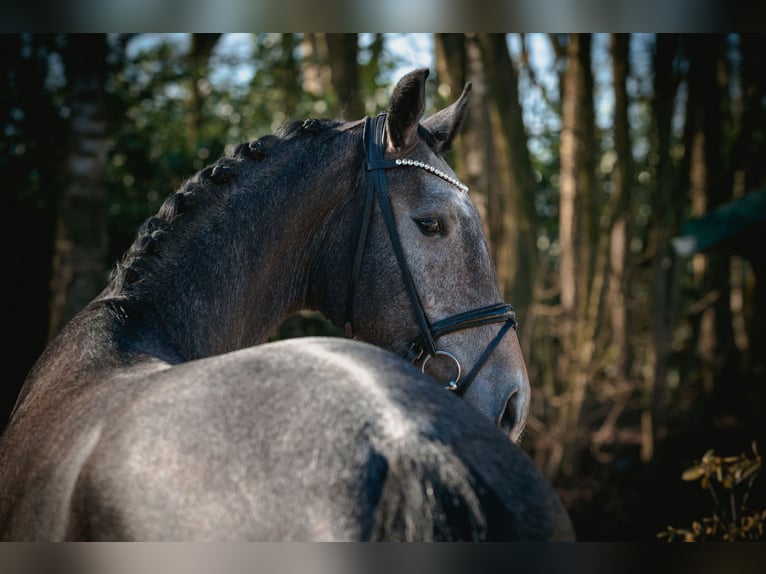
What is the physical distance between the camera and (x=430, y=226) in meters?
2.08

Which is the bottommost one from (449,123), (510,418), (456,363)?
(510,418)

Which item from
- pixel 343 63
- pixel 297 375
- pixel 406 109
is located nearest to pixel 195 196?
pixel 406 109

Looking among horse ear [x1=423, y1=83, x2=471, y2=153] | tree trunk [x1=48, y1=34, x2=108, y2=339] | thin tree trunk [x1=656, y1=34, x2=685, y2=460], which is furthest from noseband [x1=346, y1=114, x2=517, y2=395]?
thin tree trunk [x1=656, y1=34, x2=685, y2=460]

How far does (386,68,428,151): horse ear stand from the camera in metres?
2.08

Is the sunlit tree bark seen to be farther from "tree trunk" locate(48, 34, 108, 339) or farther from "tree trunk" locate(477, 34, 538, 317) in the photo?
"tree trunk" locate(48, 34, 108, 339)

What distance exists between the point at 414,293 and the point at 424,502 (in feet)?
3.36

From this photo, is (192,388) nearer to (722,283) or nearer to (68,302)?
(68,302)

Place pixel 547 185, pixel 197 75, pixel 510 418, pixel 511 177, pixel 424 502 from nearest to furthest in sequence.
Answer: pixel 424 502 < pixel 510 418 < pixel 511 177 < pixel 197 75 < pixel 547 185

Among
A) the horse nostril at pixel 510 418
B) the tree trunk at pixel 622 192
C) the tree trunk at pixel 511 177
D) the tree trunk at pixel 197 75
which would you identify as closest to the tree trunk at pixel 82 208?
the tree trunk at pixel 197 75

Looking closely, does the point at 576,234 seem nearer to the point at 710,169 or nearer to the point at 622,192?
the point at 622,192

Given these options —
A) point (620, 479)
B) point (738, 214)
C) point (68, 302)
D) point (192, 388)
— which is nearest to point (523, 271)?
point (738, 214)

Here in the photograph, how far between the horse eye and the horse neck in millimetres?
264

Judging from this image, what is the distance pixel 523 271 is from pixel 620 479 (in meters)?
2.82

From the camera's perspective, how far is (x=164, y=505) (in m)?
1.21
